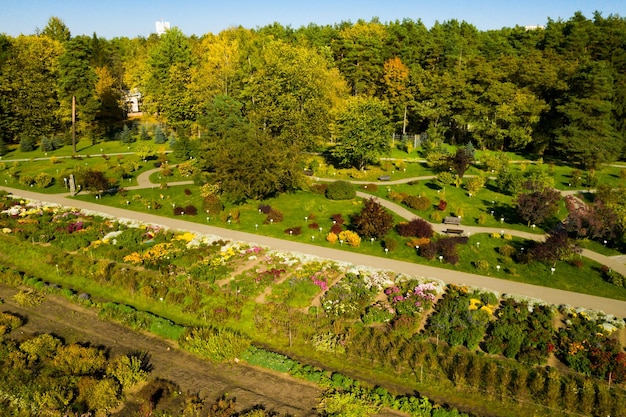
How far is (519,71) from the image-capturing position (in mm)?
66688

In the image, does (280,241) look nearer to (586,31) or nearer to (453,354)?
(453,354)

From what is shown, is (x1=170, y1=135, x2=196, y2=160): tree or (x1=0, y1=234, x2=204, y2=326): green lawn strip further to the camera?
(x1=170, y1=135, x2=196, y2=160): tree

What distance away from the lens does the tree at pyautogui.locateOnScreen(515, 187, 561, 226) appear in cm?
3675

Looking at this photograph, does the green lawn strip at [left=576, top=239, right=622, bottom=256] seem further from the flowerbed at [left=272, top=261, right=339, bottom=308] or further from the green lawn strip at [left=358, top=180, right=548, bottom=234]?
the flowerbed at [left=272, top=261, right=339, bottom=308]

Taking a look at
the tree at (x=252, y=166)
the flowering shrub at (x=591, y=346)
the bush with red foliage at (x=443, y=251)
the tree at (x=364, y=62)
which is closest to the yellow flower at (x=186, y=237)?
the tree at (x=252, y=166)

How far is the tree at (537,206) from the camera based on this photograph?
3675 centimetres

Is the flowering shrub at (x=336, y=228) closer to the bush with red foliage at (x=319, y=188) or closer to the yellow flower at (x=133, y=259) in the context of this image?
the bush with red foliage at (x=319, y=188)

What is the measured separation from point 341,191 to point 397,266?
566 inches

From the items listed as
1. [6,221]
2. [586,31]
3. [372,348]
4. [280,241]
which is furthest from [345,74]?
[372,348]

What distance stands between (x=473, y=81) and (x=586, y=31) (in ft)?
74.7

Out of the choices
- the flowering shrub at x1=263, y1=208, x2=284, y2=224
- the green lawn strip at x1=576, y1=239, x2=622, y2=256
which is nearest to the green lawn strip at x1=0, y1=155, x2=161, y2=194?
the flowering shrub at x1=263, y1=208, x2=284, y2=224

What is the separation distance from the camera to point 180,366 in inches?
858

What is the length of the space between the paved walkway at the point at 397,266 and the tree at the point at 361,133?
2057 centimetres

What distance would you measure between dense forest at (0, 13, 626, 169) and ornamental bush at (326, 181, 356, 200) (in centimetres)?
1182
